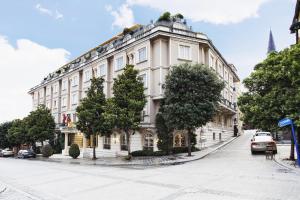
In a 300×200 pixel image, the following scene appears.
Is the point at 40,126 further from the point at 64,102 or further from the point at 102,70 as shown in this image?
the point at 102,70

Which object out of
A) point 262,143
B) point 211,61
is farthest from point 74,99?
point 262,143

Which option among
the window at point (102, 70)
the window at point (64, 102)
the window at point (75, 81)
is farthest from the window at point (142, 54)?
the window at point (64, 102)

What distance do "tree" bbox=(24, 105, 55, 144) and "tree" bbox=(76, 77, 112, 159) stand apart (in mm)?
13006

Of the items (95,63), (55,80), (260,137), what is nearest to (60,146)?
(55,80)

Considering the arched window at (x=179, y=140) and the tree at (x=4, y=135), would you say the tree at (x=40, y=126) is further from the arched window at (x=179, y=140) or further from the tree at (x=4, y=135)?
the tree at (x=4, y=135)

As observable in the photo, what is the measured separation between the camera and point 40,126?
40.5 meters

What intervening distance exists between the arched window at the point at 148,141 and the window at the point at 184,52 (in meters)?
8.80

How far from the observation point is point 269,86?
62.0 feet

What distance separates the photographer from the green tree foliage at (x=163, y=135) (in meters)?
26.1

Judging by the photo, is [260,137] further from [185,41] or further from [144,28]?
Result: [144,28]

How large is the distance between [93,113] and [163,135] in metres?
7.79

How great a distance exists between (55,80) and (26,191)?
3984cm

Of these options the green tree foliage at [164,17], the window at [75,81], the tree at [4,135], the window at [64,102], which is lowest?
the tree at [4,135]

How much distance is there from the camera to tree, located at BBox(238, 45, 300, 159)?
15992 millimetres
